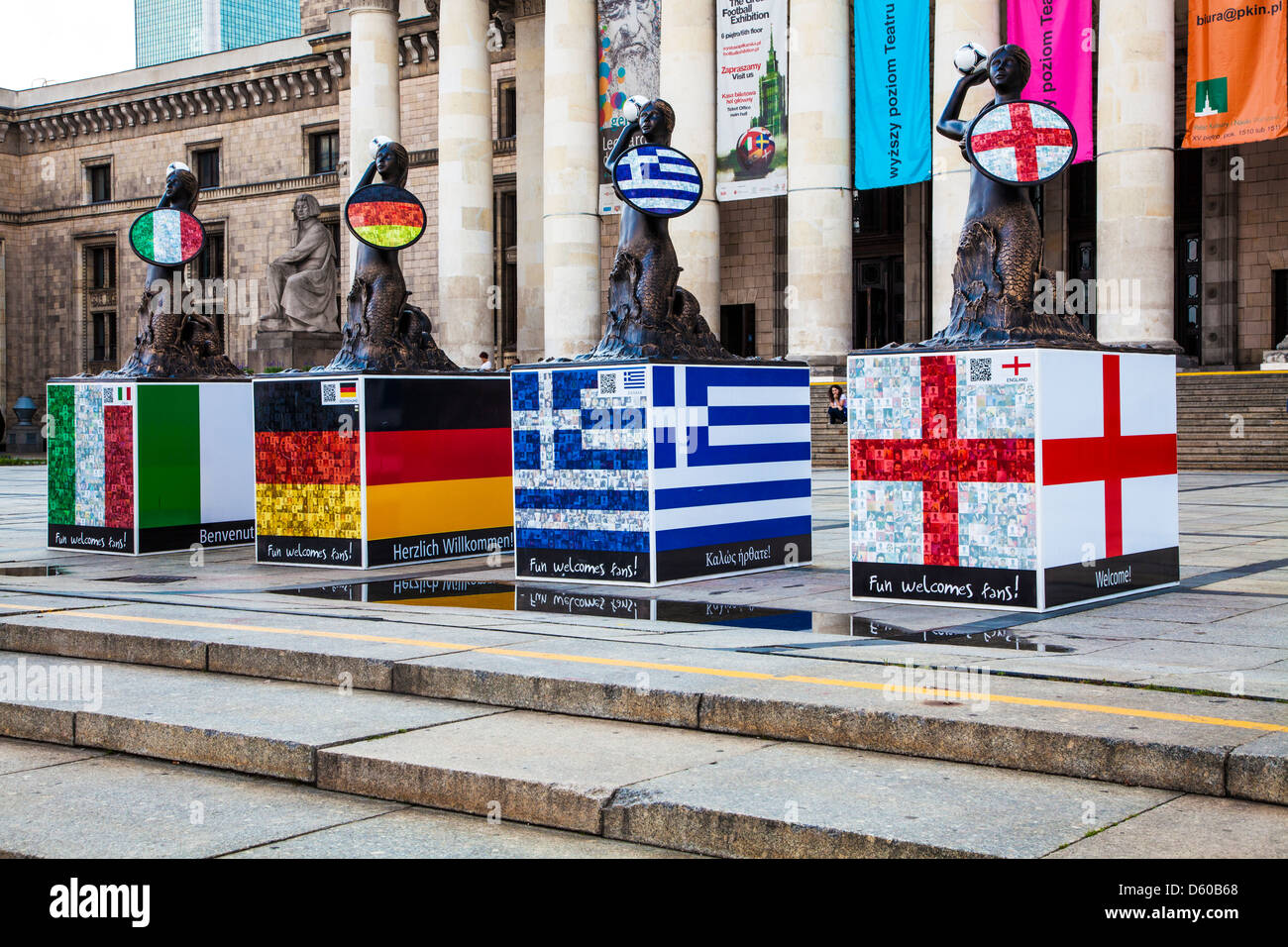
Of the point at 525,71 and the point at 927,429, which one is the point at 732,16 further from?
the point at 927,429

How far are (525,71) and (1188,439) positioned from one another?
93.4ft

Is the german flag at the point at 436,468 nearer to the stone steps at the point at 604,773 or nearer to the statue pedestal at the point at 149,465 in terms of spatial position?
the statue pedestal at the point at 149,465

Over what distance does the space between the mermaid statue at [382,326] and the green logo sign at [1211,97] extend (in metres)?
23.6

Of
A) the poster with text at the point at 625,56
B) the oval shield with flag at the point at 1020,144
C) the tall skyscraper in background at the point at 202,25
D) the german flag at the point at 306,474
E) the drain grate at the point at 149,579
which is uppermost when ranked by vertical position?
the tall skyscraper in background at the point at 202,25

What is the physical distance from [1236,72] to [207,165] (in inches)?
1734

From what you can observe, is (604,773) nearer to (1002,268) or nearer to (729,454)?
(1002,268)

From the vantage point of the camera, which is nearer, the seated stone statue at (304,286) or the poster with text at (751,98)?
the poster with text at (751,98)

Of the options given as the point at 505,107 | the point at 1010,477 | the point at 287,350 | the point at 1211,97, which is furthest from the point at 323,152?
the point at 1010,477

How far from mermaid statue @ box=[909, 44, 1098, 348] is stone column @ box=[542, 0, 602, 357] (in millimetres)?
30960

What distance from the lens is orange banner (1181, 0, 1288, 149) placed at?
30031 mm

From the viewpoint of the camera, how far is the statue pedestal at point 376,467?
486 inches

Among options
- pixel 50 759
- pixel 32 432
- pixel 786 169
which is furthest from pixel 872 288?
pixel 50 759

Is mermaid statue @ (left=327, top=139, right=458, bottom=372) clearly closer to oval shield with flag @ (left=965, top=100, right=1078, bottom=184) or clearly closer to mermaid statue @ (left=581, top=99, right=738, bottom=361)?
mermaid statue @ (left=581, top=99, right=738, bottom=361)

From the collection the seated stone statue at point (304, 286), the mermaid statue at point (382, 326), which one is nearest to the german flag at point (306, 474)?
the mermaid statue at point (382, 326)
